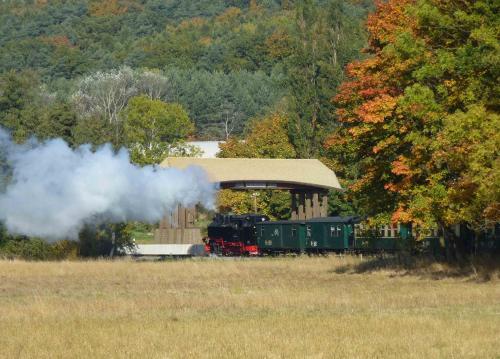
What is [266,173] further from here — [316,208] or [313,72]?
[313,72]

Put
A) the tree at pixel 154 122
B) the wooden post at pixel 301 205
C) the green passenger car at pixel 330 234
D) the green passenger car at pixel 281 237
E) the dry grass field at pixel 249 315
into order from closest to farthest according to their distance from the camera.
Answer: the dry grass field at pixel 249 315
the green passenger car at pixel 330 234
the green passenger car at pixel 281 237
the wooden post at pixel 301 205
the tree at pixel 154 122

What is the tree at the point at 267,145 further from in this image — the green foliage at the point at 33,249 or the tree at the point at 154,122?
the green foliage at the point at 33,249

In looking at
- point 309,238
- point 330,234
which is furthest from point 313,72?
point 330,234

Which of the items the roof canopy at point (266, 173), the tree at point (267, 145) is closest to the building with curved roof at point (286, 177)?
the roof canopy at point (266, 173)

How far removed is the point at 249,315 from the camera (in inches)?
1202

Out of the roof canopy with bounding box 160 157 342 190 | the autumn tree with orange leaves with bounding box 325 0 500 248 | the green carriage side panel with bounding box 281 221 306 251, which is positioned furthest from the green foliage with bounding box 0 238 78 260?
the autumn tree with orange leaves with bounding box 325 0 500 248

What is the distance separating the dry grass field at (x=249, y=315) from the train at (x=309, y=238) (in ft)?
34.8

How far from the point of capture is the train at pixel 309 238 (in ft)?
204

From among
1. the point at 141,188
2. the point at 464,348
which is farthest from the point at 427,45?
the point at 464,348

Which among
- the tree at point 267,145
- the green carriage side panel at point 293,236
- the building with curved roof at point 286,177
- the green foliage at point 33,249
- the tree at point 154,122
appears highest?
the tree at point 154,122

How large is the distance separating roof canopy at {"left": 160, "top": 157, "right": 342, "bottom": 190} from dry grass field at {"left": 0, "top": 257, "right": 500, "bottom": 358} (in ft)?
70.2

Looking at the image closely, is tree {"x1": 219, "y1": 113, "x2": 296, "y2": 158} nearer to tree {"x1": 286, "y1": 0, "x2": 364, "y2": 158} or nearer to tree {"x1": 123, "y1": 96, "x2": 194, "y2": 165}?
tree {"x1": 286, "y1": 0, "x2": 364, "y2": 158}

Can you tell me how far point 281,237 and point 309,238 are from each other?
3164mm

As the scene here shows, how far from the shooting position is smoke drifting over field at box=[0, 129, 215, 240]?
50.8 metres
